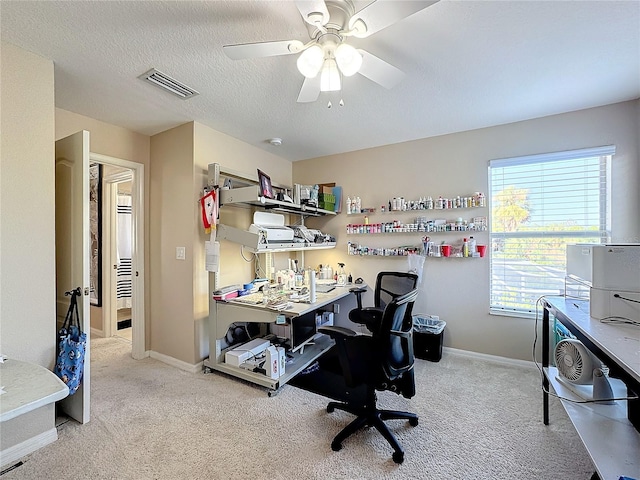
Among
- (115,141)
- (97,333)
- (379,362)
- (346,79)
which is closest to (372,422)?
(379,362)

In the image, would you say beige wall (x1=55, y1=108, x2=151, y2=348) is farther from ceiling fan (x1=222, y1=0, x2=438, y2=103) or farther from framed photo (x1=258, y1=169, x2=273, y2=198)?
ceiling fan (x1=222, y1=0, x2=438, y2=103)

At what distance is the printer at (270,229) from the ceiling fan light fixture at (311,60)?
148 cm

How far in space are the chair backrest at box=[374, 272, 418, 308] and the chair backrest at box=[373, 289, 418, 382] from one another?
948 millimetres

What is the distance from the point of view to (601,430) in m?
1.41

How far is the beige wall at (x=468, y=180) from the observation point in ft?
8.06

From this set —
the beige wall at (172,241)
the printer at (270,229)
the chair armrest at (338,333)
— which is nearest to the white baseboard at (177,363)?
the beige wall at (172,241)

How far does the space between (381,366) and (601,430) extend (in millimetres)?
1092

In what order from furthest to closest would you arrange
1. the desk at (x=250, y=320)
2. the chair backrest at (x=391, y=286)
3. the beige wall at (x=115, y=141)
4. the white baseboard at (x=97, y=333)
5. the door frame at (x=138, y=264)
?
the white baseboard at (x=97, y=333) < the door frame at (x=138, y=264) < the chair backrest at (x=391, y=286) < the beige wall at (x=115, y=141) < the desk at (x=250, y=320)

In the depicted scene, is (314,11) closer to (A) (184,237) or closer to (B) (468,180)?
(A) (184,237)

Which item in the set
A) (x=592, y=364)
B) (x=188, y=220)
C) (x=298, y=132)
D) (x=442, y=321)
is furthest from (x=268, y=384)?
(x=298, y=132)

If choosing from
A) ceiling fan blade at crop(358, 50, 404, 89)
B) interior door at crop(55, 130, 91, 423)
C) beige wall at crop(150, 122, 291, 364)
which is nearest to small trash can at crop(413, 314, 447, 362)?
beige wall at crop(150, 122, 291, 364)

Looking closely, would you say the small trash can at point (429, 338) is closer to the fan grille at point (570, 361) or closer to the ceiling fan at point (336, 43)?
the fan grille at point (570, 361)

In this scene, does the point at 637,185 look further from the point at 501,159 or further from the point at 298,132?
the point at 298,132

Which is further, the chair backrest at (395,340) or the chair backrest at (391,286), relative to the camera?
the chair backrest at (391,286)
